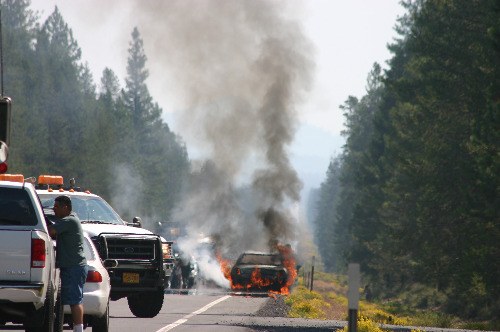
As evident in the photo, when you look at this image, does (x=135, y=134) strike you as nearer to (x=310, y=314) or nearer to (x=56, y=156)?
(x=56, y=156)

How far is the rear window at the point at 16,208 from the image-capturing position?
10000mm

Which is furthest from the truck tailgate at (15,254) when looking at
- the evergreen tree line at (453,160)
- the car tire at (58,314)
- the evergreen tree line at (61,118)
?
the evergreen tree line at (61,118)

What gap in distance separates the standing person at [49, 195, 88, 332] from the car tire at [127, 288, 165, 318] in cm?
593

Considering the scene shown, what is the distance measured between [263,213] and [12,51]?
2325cm

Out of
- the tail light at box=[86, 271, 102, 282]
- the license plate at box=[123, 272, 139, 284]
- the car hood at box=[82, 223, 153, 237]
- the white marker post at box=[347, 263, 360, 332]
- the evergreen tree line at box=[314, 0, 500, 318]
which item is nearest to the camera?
the white marker post at box=[347, 263, 360, 332]

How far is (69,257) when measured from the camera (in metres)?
10.8

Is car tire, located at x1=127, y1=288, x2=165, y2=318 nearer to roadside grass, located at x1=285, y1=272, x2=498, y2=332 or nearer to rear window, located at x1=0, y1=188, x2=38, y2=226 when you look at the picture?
roadside grass, located at x1=285, y1=272, x2=498, y2=332

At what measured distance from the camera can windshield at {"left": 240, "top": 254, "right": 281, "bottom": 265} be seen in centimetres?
3094

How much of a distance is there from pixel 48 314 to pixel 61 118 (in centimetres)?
7044

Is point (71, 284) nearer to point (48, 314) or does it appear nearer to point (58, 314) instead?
point (58, 314)

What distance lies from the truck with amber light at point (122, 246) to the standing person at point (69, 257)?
4.21 meters

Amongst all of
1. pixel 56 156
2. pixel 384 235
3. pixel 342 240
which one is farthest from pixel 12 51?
pixel 342 240

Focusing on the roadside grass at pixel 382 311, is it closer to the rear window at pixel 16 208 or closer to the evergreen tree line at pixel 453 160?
the evergreen tree line at pixel 453 160

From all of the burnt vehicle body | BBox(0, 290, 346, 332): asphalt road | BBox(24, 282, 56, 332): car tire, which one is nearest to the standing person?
BBox(24, 282, 56, 332): car tire
